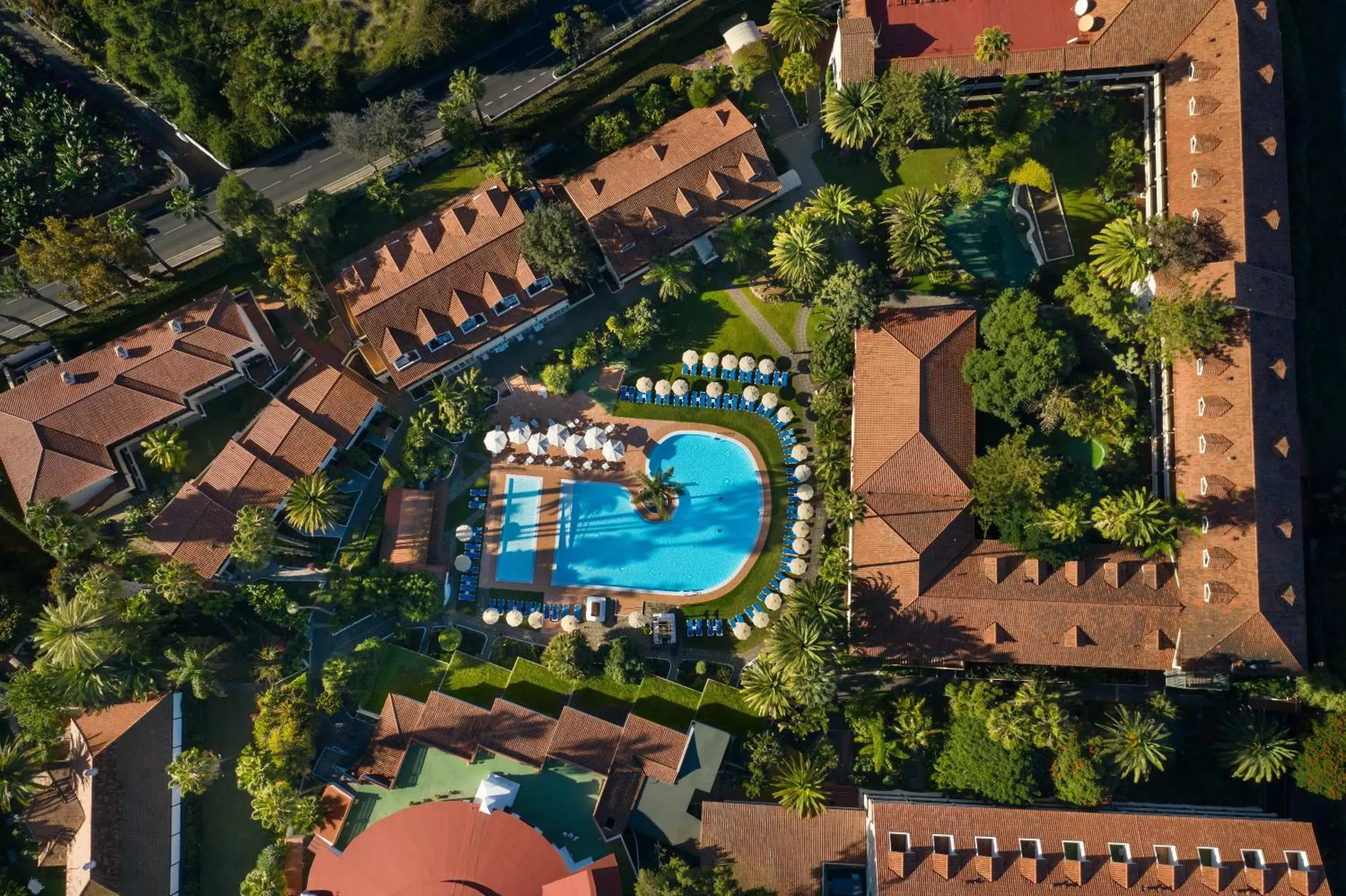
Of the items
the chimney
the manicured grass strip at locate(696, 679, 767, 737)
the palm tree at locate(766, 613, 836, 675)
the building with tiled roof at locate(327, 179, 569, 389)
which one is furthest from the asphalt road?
the chimney

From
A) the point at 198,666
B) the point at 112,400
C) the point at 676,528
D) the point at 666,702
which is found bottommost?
the point at 666,702

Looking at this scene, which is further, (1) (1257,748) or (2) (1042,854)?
(1) (1257,748)

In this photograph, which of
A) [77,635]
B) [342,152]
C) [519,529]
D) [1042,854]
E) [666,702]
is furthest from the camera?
[342,152]

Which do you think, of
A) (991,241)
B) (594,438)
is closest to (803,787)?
(594,438)

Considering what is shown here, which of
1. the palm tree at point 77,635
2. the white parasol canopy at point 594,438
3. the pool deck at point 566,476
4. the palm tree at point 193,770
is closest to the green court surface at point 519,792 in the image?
the palm tree at point 193,770

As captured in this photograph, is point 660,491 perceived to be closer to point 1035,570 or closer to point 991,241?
point 1035,570

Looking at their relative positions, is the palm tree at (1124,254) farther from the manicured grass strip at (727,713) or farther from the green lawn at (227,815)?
the green lawn at (227,815)

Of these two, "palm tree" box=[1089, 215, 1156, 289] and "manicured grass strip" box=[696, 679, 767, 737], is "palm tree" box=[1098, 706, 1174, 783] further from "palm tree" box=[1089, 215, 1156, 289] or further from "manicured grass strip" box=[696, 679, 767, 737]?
"palm tree" box=[1089, 215, 1156, 289]
